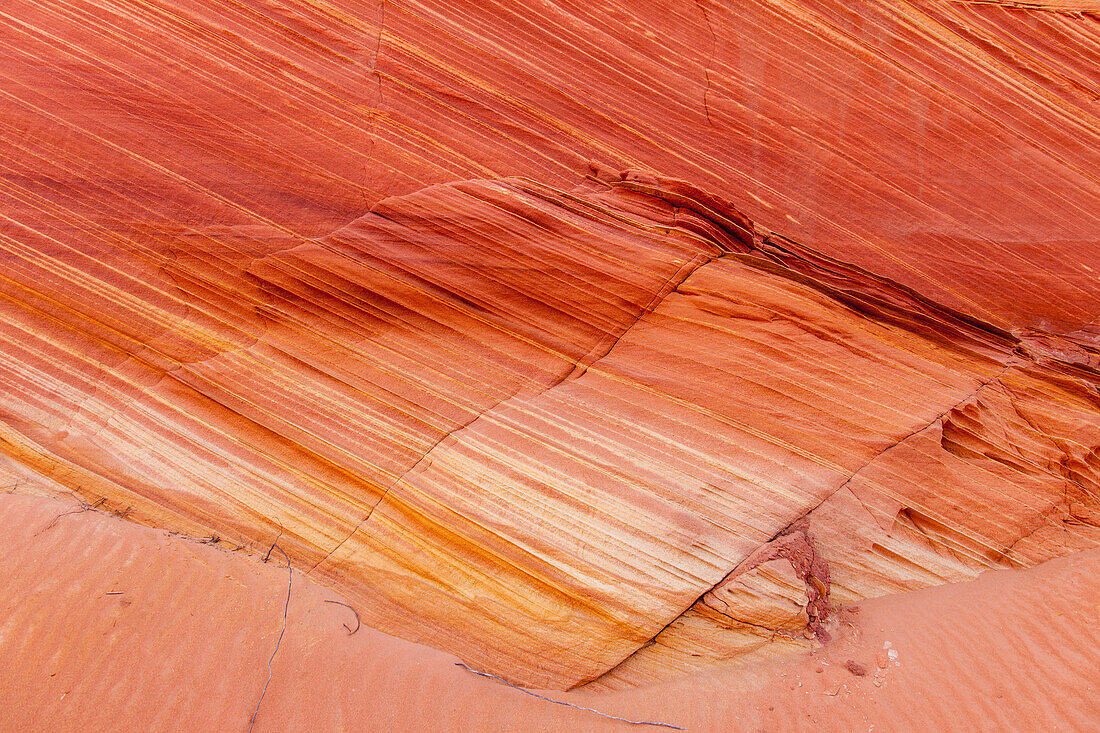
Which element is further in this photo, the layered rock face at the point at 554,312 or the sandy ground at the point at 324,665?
the layered rock face at the point at 554,312

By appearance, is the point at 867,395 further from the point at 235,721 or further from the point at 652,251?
the point at 235,721

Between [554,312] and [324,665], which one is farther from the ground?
[554,312]

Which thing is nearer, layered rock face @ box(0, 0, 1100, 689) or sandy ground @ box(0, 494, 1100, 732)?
sandy ground @ box(0, 494, 1100, 732)

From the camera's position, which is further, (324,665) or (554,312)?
(554,312)

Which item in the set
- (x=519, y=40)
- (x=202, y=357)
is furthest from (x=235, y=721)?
(x=519, y=40)

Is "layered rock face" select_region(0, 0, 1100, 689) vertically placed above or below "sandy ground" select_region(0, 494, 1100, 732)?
above

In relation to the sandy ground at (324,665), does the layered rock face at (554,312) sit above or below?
above
